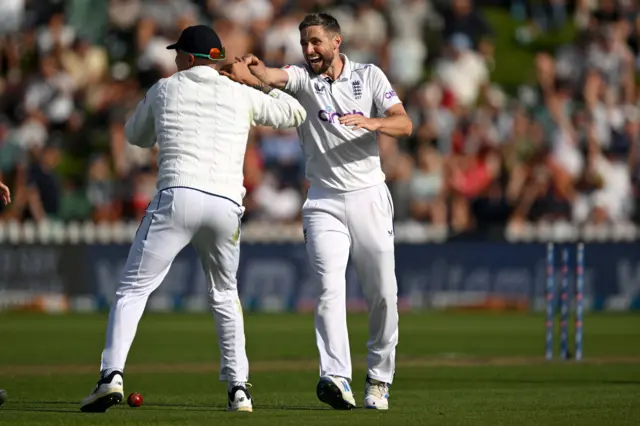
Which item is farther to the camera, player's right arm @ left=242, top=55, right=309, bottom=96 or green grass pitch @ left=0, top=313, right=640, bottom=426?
player's right arm @ left=242, top=55, right=309, bottom=96

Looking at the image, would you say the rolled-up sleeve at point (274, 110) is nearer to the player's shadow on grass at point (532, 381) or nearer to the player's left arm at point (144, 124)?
the player's left arm at point (144, 124)

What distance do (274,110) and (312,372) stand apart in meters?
5.01

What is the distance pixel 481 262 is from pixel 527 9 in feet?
31.0

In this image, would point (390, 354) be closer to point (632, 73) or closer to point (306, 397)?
point (306, 397)

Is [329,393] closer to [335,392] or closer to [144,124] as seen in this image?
[335,392]

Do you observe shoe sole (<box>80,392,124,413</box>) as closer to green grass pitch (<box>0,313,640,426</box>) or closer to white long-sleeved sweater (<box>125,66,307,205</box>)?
green grass pitch (<box>0,313,640,426</box>)

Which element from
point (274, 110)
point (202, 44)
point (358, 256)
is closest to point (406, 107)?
point (358, 256)

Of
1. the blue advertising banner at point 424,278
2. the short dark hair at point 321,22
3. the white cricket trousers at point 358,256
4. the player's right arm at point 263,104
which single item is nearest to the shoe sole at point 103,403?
the white cricket trousers at point 358,256

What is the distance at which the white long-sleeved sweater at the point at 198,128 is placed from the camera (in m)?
9.39

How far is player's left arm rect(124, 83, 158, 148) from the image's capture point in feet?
31.3

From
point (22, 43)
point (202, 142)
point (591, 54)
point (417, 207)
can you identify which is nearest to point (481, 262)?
point (417, 207)

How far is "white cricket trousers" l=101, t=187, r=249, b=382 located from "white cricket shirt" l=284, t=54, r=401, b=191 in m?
0.93

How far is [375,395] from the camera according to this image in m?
10.1

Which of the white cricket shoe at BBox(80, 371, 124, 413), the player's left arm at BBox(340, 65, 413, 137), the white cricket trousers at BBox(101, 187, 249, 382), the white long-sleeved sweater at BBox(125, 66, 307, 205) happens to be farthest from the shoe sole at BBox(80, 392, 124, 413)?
the player's left arm at BBox(340, 65, 413, 137)
